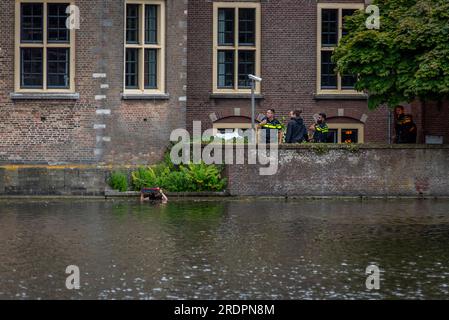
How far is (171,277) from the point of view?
16766mm

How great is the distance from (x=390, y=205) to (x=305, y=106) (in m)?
10.1

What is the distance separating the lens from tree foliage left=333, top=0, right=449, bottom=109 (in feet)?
103

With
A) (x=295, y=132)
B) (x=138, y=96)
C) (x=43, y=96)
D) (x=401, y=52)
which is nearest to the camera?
(x=401, y=52)

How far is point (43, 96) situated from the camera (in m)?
32.7

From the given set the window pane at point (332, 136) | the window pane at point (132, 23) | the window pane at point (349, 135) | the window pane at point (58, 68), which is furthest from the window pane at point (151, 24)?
the window pane at point (349, 135)

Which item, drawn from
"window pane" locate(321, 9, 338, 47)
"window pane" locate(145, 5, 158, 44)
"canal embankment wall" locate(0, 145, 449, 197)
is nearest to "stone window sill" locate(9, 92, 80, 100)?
"canal embankment wall" locate(0, 145, 449, 197)

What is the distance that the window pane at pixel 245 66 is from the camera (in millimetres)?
38906

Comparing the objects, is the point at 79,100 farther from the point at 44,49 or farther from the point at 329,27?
the point at 329,27

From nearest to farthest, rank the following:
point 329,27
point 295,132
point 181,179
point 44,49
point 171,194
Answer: point 171,194 → point 181,179 → point 44,49 → point 295,132 → point 329,27

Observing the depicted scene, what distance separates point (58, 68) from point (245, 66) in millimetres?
7971

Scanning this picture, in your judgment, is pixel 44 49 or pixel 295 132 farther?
pixel 295 132

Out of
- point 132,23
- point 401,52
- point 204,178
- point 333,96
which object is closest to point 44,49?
point 132,23
